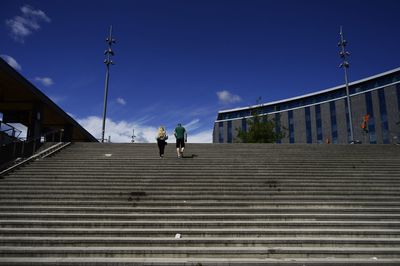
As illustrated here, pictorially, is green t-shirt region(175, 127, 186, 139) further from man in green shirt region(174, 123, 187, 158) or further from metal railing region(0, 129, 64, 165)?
metal railing region(0, 129, 64, 165)

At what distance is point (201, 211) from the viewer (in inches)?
313

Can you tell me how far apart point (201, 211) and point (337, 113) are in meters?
57.1

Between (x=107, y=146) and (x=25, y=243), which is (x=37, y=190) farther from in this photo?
(x=107, y=146)

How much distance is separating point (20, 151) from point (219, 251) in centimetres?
1029

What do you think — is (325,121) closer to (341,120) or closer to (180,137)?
(341,120)

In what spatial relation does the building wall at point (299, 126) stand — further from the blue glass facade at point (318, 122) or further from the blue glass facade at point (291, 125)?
the blue glass facade at point (318, 122)

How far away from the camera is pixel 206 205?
830 centimetres

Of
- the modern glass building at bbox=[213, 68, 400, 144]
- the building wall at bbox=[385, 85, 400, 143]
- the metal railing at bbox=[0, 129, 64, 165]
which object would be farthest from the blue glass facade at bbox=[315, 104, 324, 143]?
the metal railing at bbox=[0, 129, 64, 165]

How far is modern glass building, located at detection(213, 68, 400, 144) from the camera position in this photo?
167ft

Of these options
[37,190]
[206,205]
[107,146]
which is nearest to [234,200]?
[206,205]

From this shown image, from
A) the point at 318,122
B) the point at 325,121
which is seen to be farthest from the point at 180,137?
the point at 318,122

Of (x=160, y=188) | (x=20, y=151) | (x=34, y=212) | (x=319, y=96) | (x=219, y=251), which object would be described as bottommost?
(x=219, y=251)

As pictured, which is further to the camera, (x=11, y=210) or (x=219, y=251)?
(x=11, y=210)

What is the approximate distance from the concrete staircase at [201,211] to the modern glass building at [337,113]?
3485 centimetres
